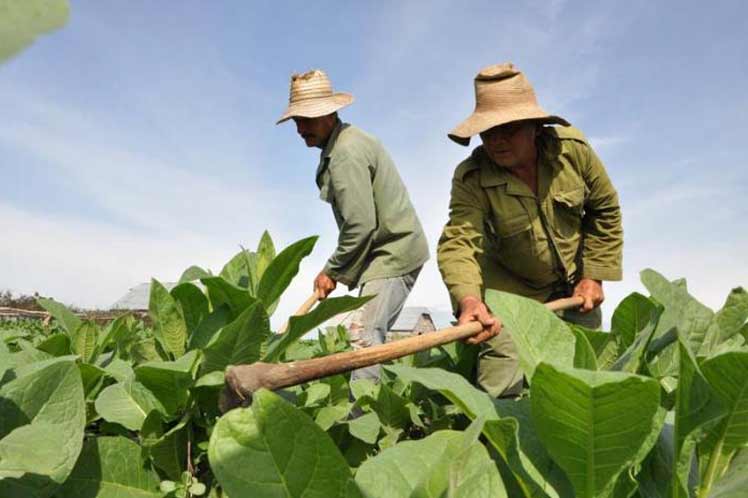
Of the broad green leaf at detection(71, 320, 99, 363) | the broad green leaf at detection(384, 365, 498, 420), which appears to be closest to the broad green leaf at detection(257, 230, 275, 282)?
the broad green leaf at detection(71, 320, 99, 363)

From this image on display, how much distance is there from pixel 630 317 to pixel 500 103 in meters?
2.43

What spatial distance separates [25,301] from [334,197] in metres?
33.0

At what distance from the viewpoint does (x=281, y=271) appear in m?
1.83

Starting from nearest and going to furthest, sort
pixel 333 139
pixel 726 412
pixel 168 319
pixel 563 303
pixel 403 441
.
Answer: pixel 726 412
pixel 403 441
pixel 168 319
pixel 563 303
pixel 333 139

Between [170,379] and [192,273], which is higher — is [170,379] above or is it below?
below

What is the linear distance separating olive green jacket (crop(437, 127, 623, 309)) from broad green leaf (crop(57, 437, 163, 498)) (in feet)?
8.69

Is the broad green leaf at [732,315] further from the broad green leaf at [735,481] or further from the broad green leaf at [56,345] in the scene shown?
the broad green leaf at [56,345]

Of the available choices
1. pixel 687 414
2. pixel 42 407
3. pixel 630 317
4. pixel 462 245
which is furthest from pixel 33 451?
pixel 462 245

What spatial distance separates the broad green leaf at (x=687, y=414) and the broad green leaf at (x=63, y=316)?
1.78 metres

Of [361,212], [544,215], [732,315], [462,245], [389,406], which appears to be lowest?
[389,406]

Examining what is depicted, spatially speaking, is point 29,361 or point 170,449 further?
point 29,361

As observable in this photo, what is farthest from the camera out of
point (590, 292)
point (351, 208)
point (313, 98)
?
point (313, 98)

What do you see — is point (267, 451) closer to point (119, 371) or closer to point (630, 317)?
point (119, 371)

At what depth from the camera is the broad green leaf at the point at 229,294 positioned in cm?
167
